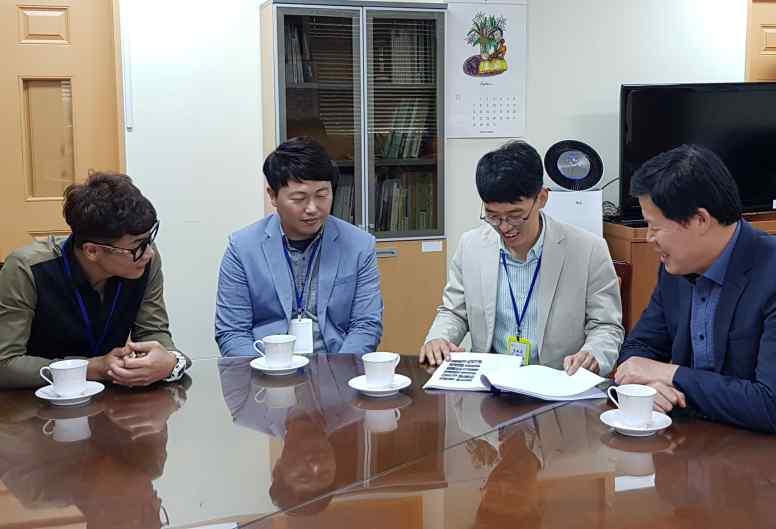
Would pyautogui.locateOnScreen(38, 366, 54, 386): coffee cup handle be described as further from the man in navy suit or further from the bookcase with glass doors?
the bookcase with glass doors

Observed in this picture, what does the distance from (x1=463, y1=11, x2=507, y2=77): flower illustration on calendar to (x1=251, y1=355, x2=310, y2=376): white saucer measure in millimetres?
2639

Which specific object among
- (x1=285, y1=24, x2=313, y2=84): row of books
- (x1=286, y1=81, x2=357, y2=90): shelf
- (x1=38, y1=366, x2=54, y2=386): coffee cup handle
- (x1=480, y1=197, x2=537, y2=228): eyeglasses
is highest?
(x1=285, y1=24, x2=313, y2=84): row of books

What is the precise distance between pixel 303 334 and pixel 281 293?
17 cm

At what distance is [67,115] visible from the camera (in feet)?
13.5

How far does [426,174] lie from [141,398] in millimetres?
2691

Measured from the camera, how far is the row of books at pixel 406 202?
433 centimetres

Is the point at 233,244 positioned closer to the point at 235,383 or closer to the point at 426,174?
the point at 235,383

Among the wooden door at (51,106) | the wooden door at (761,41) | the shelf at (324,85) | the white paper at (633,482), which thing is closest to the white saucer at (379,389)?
the white paper at (633,482)

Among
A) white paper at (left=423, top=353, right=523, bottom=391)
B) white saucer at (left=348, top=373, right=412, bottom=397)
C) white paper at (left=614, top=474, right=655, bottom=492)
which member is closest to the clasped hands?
white saucer at (left=348, top=373, right=412, bottom=397)

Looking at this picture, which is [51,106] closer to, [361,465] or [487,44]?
[487,44]

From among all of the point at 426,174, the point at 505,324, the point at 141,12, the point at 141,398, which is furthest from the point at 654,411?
the point at 141,12

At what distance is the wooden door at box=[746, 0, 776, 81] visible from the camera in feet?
16.3

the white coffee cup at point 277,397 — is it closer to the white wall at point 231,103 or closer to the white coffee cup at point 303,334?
the white coffee cup at point 303,334

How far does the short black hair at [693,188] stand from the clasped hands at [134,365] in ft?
3.89
